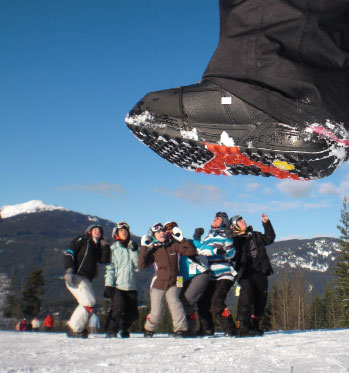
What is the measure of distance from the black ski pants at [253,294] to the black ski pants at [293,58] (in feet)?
14.7

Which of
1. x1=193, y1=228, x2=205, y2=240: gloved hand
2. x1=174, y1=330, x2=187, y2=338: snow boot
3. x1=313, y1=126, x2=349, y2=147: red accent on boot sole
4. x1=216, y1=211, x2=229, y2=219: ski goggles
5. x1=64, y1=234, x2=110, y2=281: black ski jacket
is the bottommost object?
x1=174, y1=330, x2=187, y2=338: snow boot

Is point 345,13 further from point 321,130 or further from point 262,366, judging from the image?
point 262,366

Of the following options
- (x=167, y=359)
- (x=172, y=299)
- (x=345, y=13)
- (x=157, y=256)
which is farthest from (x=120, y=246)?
(x=345, y=13)

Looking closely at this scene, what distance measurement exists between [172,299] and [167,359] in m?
3.88

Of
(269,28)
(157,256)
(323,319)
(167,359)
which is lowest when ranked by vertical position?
(323,319)

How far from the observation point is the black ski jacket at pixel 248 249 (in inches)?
235

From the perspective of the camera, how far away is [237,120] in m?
1.65

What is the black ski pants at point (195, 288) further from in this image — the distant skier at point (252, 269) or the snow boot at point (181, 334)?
the snow boot at point (181, 334)

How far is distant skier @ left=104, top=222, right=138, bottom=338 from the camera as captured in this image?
601 centimetres

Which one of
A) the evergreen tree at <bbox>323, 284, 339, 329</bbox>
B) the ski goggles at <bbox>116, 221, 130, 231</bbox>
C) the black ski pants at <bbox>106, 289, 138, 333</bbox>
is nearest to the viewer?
the black ski pants at <bbox>106, 289, 138, 333</bbox>

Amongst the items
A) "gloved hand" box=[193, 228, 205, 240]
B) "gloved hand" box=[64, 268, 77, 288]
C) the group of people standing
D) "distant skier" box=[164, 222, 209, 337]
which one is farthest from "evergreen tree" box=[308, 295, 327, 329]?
"gloved hand" box=[64, 268, 77, 288]

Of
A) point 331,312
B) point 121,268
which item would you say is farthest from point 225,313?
point 331,312

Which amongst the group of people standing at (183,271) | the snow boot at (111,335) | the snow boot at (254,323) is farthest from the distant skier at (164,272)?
the snow boot at (254,323)

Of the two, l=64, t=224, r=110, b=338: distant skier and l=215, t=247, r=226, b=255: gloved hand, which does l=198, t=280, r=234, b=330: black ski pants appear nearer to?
l=215, t=247, r=226, b=255: gloved hand
